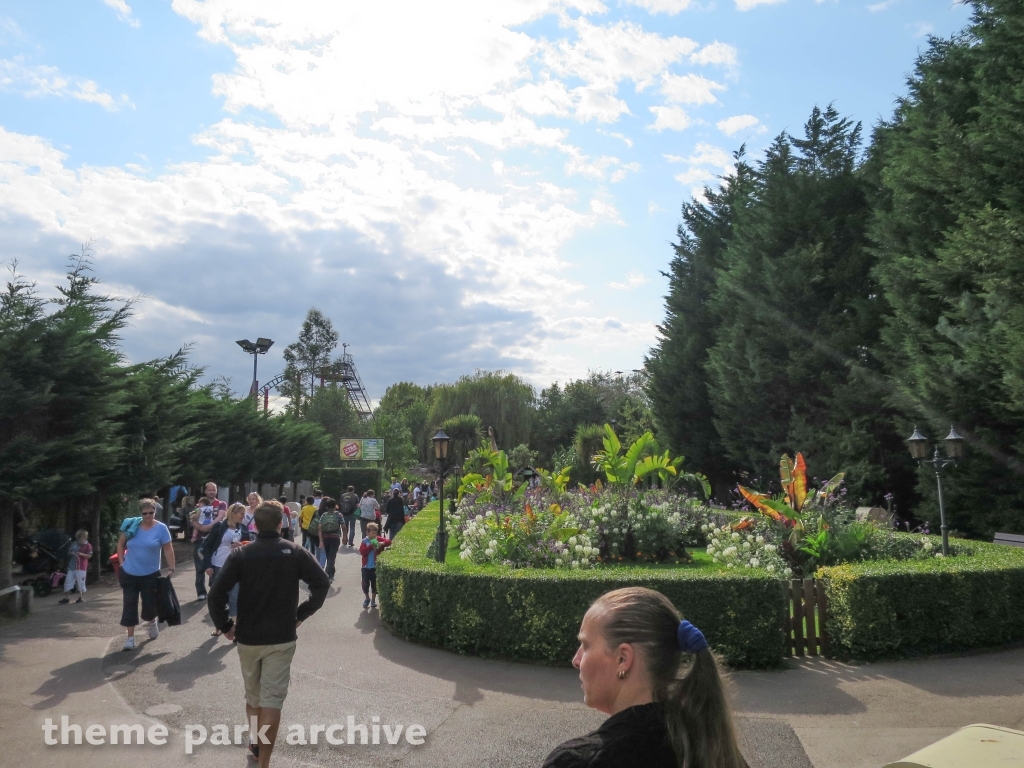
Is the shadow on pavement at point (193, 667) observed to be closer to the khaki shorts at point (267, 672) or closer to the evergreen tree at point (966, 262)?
the khaki shorts at point (267, 672)

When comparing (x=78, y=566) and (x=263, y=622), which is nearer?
(x=263, y=622)

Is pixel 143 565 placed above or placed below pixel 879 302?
below

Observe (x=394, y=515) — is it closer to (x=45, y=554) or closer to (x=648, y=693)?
(x=45, y=554)

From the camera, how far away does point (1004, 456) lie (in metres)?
15.7

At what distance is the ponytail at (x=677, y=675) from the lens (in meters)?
1.88

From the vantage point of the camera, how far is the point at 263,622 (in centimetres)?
529

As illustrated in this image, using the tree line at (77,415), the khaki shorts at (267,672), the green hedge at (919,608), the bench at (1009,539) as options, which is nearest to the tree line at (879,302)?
the bench at (1009,539)

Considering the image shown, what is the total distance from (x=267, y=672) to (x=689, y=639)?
420 cm

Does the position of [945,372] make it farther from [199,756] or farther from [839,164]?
[199,756]

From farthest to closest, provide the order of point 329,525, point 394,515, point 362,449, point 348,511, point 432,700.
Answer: point 362,449 < point 348,511 < point 394,515 < point 329,525 < point 432,700

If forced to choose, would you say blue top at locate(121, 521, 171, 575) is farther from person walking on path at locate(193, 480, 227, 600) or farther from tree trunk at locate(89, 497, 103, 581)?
tree trunk at locate(89, 497, 103, 581)

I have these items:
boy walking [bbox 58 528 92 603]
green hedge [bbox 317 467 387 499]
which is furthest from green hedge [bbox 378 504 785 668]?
green hedge [bbox 317 467 387 499]

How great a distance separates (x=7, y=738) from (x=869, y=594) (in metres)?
8.67

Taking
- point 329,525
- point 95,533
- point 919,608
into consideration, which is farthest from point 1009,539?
point 95,533
